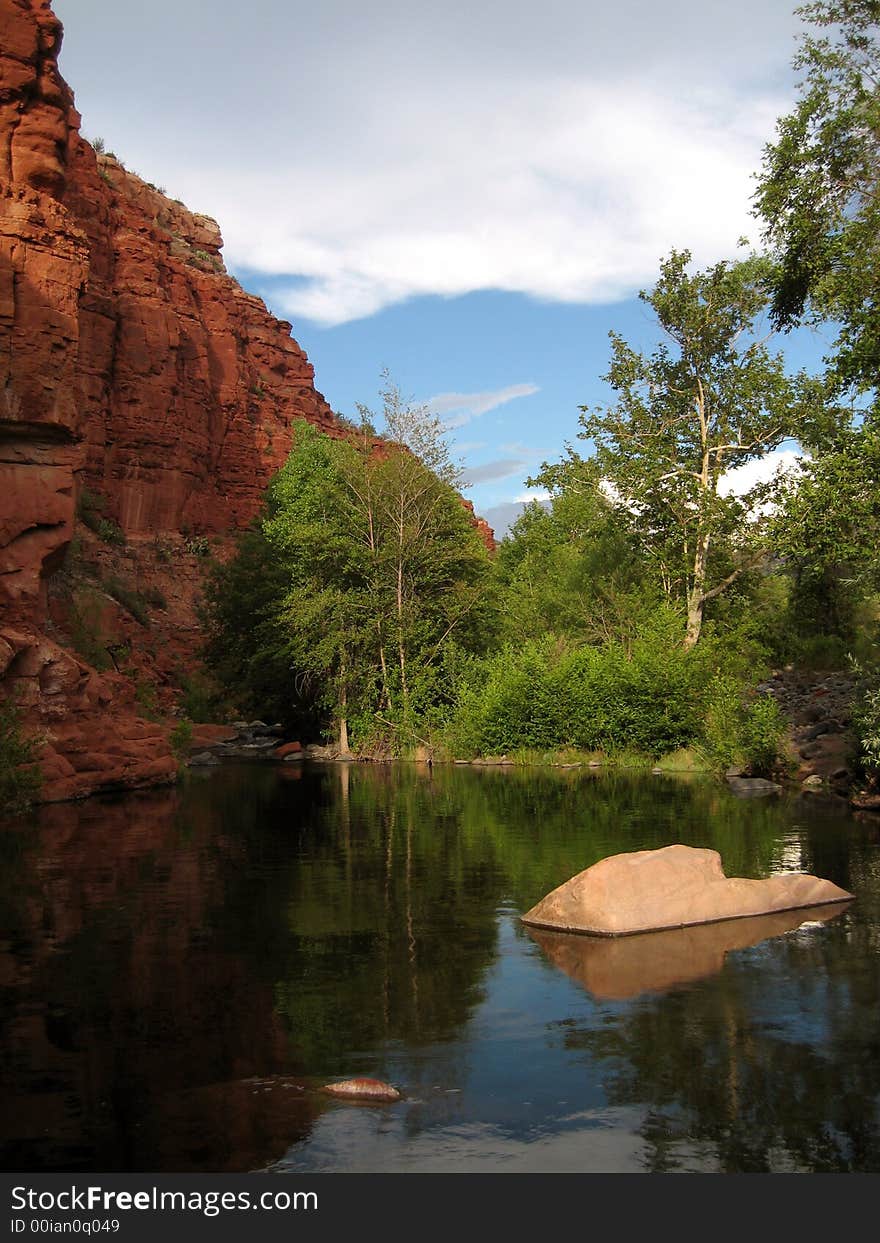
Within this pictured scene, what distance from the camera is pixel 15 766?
73.9ft

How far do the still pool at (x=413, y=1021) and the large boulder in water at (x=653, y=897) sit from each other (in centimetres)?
42

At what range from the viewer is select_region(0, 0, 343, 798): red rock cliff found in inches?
998

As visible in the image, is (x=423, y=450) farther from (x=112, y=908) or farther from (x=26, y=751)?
(x=112, y=908)

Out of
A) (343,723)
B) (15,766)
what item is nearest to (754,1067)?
(15,766)

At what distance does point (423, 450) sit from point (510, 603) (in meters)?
11.4

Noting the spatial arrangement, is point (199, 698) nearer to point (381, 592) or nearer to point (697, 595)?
point (381, 592)

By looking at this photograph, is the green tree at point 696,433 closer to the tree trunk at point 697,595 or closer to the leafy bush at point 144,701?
the tree trunk at point 697,595

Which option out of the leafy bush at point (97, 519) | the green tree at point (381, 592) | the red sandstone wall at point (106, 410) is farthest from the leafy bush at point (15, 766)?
the leafy bush at point (97, 519)

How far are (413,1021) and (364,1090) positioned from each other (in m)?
1.59

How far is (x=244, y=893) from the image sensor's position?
44.4 ft

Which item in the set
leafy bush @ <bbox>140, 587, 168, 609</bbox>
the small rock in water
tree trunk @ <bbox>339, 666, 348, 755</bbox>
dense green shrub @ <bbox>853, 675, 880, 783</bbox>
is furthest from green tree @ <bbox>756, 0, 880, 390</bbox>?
leafy bush @ <bbox>140, 587, 168, 609</bbox>

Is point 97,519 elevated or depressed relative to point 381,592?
elevated

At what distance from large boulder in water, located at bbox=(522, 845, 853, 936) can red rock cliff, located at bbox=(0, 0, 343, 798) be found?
52.3 ft

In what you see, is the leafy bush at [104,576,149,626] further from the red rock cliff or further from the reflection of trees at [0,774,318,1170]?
the reflection of trees at [0,774,318,1170]
